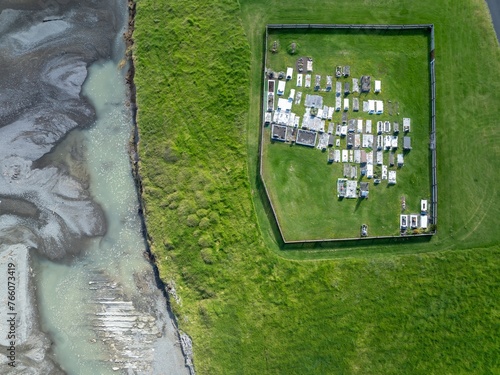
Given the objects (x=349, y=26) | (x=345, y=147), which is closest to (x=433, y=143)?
(x=345, y=147)

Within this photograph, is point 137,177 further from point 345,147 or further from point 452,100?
point 452,100

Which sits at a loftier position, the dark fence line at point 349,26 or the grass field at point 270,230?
the dark fence line at point 349,26

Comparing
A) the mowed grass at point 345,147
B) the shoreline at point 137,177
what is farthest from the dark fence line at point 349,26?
the shoreline at point 137,177

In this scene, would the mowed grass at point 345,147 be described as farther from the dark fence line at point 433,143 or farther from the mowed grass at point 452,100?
the mowed grass at point 452,100

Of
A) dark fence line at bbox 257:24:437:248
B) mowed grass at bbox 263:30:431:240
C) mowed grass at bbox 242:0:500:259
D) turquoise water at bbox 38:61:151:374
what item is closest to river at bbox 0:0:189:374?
turquoise water at bbox 38:61:151:374

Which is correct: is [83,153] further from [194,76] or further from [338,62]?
[338,62]

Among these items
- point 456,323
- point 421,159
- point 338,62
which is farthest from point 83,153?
point 456,323
